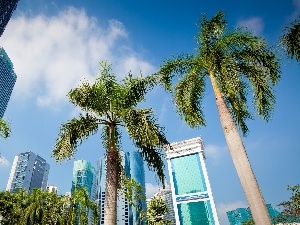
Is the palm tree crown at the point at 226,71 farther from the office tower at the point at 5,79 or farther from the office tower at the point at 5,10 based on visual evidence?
the office tower at the point at 5,79

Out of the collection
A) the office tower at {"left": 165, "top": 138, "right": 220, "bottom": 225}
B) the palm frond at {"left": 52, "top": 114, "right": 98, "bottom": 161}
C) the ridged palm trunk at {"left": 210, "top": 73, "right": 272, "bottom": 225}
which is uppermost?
the office tower at {"left": 165, "top": 138, "right": 220, "bottom": 225}

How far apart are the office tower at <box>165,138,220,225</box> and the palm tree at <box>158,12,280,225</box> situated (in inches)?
4431

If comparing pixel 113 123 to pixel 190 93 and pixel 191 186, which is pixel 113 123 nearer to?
pixel 190 93

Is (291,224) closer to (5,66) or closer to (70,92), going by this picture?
(70,92)

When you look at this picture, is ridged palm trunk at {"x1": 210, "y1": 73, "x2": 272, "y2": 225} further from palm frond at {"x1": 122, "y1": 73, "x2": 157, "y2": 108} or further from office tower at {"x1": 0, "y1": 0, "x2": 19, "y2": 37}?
office tower at {"x1": 0, "y1": 0, "x2": 19, "y2": 37}

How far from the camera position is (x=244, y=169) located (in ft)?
28.1

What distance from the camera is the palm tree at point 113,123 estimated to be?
10.3m

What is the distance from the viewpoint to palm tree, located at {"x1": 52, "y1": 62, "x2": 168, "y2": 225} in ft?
33.9

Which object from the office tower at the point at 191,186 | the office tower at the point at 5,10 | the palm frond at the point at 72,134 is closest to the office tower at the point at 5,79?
the office tower at the point at 5,10

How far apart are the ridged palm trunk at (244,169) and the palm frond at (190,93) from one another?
211 cm

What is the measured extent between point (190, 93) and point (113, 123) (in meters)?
3.76

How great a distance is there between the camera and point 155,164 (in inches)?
435

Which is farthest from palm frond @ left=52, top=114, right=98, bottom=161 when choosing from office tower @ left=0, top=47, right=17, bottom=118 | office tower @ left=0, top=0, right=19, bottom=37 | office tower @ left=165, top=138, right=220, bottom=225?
office tower @ left=0, top=47, right=17, bottom=118

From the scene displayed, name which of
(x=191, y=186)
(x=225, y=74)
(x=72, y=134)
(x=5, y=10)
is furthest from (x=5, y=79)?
(x=225, y=74)
